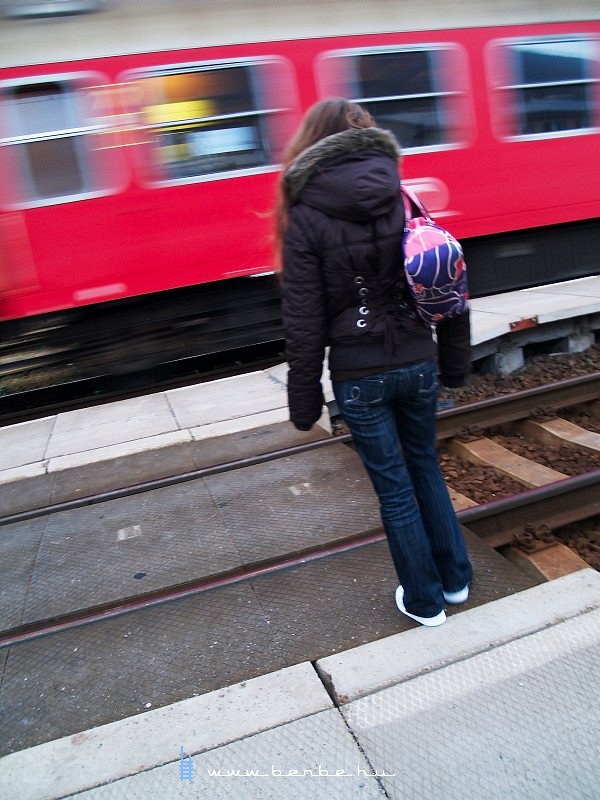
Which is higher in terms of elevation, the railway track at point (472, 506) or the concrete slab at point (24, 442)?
the concrete slab at point (24, 442)

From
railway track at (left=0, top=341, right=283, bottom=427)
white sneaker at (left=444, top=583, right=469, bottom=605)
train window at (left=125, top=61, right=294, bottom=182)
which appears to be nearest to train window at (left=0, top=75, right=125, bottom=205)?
train window at (left=125, top=61, right=294, bottom=182)

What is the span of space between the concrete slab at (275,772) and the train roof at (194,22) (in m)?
5.47

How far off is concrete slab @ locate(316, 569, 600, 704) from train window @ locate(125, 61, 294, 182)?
4682 millimetres

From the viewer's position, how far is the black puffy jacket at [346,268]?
195cm

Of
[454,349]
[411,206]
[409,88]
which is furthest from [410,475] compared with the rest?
[409,88]

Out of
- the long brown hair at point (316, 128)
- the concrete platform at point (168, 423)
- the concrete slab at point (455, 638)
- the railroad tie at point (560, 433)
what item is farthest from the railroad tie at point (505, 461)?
the long brown hair at point (316, 128)

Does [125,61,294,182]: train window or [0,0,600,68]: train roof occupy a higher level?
[0,0,600,68]: train roof

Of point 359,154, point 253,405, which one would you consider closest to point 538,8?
point 253,405

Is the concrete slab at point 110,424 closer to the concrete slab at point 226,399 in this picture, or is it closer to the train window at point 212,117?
the concrete slab at point 226,399

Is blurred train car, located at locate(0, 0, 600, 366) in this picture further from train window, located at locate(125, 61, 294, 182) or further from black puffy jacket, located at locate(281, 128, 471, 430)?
black puffy jacket, located at locate(281, 128, 471, 430)

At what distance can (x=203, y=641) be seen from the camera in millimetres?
2477

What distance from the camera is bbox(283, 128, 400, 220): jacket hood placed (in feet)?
6.32

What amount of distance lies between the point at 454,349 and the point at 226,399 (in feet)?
10.7

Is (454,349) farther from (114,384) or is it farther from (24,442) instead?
(114,384)
